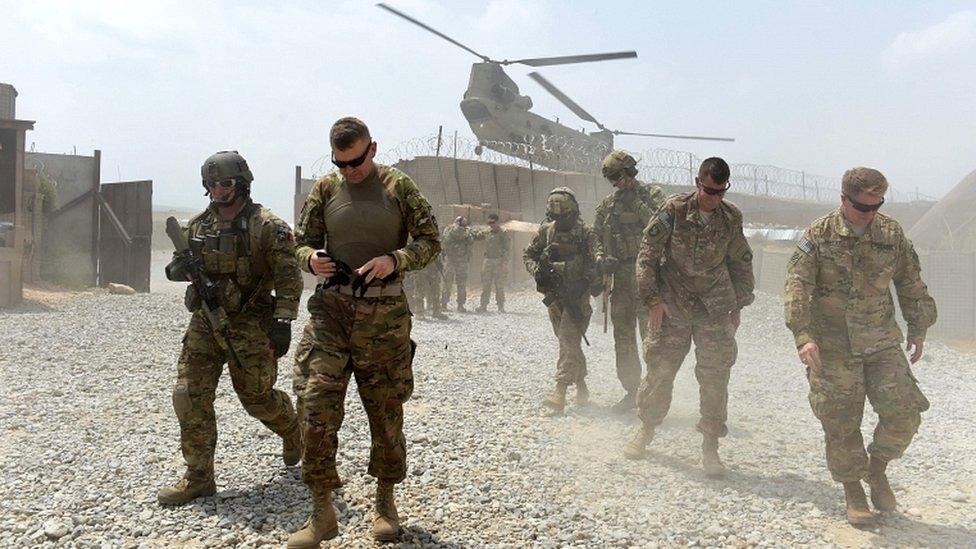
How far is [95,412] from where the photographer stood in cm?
596

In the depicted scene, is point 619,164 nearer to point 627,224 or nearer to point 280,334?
point 627,224

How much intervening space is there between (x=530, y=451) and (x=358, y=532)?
1.67 m

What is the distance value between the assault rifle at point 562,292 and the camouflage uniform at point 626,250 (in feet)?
0.91

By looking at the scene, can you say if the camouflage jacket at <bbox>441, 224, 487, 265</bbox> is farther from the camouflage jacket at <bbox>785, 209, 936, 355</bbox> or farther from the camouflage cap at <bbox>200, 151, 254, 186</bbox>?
the camouflage jacket at <bbox>785, 209, 936, 355</bbox>

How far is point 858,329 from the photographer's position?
13.0 feet

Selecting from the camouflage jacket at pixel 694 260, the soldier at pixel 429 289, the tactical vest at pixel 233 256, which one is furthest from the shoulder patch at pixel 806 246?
the soldier at pixel 429 289

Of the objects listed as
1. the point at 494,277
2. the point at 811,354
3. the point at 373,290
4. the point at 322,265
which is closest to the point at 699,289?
the point at 811,354

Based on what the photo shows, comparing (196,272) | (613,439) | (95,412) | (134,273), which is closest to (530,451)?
(613,439)

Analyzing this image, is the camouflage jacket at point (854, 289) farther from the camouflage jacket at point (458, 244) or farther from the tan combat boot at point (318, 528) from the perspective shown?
the camouflage jacket at point (458, 244)

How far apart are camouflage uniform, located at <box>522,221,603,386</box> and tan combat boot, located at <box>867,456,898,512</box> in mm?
2623

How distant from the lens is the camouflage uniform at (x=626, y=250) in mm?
6352

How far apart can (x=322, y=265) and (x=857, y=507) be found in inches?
115

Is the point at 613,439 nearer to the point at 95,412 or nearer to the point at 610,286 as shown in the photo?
the point at 610,286

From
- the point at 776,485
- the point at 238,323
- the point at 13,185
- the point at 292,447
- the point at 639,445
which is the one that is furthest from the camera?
the point at 13,185
